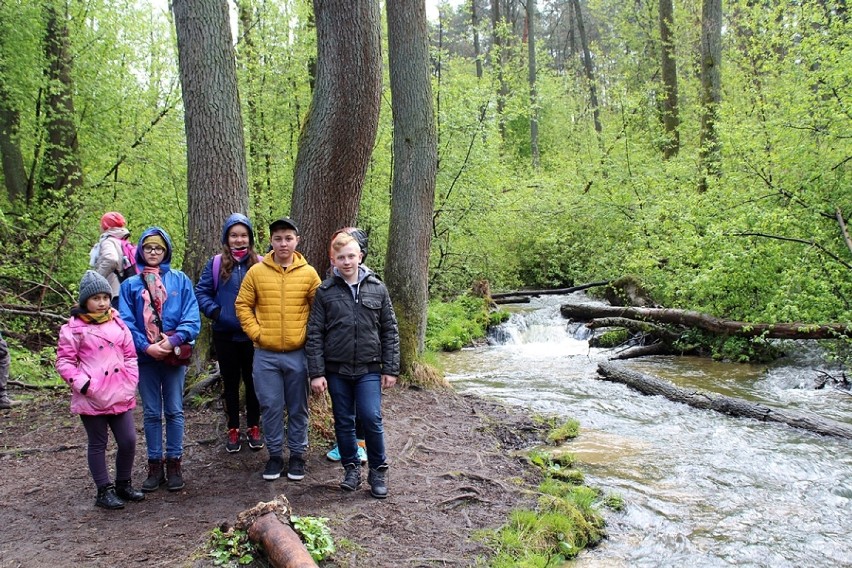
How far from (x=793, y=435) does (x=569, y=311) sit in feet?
25.9

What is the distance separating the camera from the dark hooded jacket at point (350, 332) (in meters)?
4.59

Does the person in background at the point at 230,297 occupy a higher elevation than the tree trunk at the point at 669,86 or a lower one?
lower

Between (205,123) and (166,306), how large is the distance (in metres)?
2.38

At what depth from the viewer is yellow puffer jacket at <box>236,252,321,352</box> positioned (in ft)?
15.4

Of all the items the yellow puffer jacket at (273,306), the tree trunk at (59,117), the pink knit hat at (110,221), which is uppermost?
the tree trunk at (59,117)

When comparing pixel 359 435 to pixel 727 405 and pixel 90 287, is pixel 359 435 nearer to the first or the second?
pixel 90 287

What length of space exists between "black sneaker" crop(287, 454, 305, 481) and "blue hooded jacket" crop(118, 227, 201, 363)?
1.23m

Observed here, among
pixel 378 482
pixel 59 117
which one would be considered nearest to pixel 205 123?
pixel 378 482

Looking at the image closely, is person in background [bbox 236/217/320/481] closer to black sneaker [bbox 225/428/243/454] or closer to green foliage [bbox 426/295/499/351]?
black sneaker [bbox 225/428/243/454]

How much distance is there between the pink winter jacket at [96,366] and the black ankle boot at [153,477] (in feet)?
1.97

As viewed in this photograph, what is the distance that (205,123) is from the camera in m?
6.20

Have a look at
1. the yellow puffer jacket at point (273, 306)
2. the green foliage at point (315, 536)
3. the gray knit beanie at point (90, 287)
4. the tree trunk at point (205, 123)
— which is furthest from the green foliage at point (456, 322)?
the green foliage at point (315, 536)

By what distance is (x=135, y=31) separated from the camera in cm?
1281

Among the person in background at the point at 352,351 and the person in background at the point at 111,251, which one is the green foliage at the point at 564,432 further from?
the person in background at the point at 111,251
